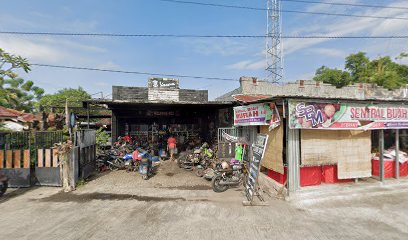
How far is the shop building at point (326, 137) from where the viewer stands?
639 centimetres

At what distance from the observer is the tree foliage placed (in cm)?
2135

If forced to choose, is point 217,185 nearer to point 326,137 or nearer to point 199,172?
point 199,172

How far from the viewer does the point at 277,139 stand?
6.75m

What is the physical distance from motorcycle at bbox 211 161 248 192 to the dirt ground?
0.92ft

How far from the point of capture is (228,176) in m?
7.61

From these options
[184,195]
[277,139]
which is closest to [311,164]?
[277,139]

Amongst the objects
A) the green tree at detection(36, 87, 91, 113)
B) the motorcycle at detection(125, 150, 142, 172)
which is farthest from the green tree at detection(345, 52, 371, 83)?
the green tree at detection(36, 87, 91, 113)

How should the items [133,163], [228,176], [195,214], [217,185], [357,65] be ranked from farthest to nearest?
[357,65]
[133,163]
[228,176]
[217,185]
[195,214]

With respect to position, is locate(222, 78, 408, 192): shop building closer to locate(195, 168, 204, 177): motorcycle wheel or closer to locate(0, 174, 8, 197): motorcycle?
locate(195, 168, 204, 177): motorcycle wheel

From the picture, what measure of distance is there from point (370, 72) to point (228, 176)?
90.4ft

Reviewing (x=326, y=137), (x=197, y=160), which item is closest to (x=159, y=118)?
(x=197, y=160)

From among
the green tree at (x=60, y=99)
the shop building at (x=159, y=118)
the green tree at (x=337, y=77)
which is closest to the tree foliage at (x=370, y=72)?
the green tree at (x=337, y=77)

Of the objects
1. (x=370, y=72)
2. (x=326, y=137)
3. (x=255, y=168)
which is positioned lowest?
(x=255, y=168)

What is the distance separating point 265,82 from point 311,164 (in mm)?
7373
